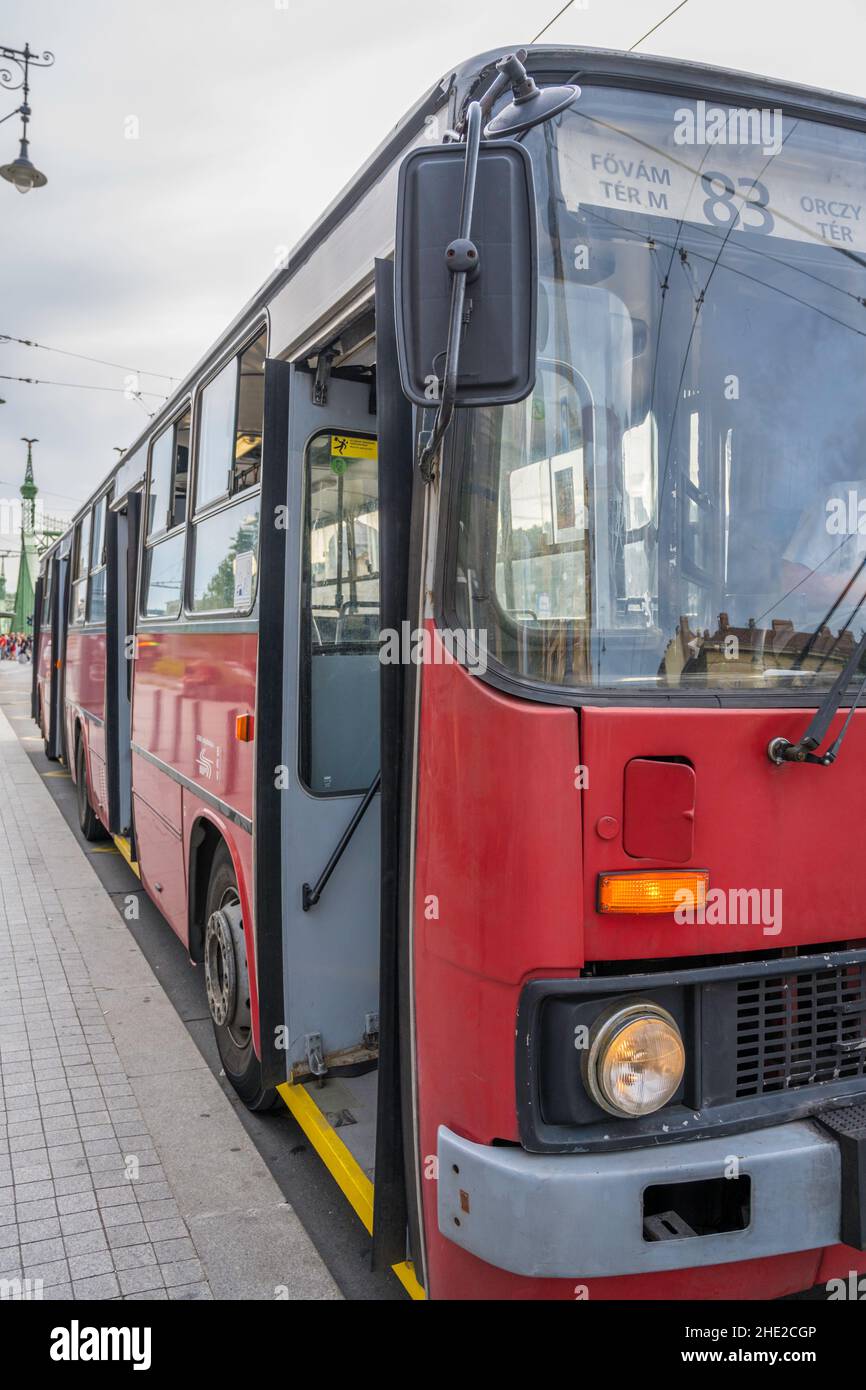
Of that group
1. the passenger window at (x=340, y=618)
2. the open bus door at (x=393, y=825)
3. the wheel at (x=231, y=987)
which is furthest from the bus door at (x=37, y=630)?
the open bus door at (x=393, y=825)

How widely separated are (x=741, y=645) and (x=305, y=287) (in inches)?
77.1

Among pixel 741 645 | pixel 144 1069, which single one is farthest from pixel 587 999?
pixel 144 1069

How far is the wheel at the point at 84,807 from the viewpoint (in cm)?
942

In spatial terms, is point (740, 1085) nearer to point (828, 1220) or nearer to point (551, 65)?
point (828, 1220)

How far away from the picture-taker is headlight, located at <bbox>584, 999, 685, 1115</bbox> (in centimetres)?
220

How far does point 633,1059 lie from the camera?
221 cm

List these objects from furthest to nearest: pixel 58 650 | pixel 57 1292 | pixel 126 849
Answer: pixel 58 650 → pixel 126 849 → pixel 57 1292

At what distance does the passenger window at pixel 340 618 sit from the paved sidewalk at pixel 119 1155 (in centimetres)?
144

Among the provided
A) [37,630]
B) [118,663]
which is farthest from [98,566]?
[37,630]

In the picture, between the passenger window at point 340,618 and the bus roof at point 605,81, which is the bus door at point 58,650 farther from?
the bus roof at point 605,81

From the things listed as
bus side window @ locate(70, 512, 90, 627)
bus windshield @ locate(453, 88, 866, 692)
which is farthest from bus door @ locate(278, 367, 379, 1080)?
bus side window @ locate(70, 512, 90, 627)

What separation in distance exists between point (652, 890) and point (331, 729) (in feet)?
6.09

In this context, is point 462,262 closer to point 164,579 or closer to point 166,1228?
point 166,1228

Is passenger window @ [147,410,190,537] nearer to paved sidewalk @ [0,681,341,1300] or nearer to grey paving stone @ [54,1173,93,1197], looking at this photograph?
paved sidewalk @ [0,681,341,1300]
